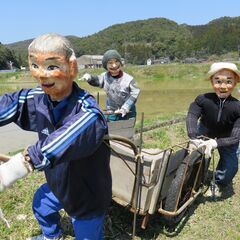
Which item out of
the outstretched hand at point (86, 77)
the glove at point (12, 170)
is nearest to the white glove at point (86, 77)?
the outstretched hand at point (86, 77)

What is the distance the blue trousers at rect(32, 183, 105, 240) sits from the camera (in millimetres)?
2510

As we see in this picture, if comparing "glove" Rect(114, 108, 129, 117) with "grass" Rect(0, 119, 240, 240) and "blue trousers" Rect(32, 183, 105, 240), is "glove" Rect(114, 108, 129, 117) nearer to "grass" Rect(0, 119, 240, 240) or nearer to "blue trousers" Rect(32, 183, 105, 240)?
"grass" Rect(0, 119, 240, 240)

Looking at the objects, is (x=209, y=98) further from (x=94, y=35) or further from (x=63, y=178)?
(x=94, y=35)

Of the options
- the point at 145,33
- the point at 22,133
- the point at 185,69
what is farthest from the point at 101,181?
the point at 145,33

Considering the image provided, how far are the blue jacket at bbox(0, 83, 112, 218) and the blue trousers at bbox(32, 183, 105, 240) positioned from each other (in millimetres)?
84

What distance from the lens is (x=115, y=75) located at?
18.5ft

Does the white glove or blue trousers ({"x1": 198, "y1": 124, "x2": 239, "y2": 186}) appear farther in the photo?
the white glove

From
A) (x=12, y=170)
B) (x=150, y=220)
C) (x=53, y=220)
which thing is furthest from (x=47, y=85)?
(x=150, y=220)

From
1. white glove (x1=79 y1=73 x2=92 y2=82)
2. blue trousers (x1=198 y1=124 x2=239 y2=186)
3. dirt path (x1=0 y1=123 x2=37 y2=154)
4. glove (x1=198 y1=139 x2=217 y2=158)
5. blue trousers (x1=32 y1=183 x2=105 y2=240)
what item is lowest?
dirt path (x1=0 y1=123 x2=37 y2=154)

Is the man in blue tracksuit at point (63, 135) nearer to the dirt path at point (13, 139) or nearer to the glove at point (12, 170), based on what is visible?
the glove at point (12, 170)

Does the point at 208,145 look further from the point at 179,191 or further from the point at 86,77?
the point at 86,77

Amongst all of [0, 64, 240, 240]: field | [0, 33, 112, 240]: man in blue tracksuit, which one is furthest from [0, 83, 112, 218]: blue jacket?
[0, 64, 240, 240]: field

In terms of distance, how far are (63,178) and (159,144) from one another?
4.85 meters

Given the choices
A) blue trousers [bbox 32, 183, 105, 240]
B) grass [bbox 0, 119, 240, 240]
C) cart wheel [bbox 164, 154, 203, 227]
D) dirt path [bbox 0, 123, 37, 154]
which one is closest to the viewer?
blue trousers [bbox 32, 183, 105, 240]
